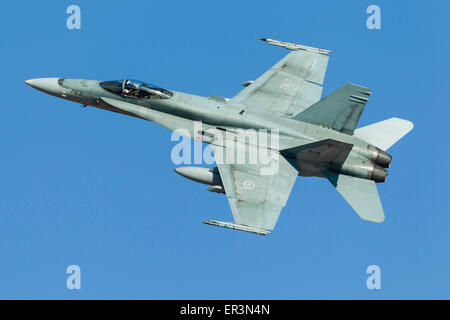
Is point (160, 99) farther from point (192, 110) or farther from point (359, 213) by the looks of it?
point (359, 213)

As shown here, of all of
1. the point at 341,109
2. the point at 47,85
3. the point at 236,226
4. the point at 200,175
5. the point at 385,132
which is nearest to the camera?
the point at 236,226

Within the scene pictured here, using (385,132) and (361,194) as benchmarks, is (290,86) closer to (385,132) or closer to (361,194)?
(385,132)

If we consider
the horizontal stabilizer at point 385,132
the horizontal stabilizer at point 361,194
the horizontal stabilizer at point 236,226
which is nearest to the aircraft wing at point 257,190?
the horizontal stabilizer at point 236,226

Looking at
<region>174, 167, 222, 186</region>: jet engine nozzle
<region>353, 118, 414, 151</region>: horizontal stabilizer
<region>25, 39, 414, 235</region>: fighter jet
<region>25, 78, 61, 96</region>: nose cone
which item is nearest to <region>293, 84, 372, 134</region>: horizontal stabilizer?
<region>25, 39, 414, 235</region>: fighter jet

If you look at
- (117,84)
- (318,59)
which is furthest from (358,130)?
(117,84)

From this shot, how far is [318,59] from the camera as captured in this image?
31.5 meters

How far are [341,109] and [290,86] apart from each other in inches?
125

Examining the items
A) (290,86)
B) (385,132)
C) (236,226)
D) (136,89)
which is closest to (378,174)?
(385,132)

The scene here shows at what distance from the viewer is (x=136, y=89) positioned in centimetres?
2864

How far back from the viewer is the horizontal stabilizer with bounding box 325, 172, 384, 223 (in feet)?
89.7

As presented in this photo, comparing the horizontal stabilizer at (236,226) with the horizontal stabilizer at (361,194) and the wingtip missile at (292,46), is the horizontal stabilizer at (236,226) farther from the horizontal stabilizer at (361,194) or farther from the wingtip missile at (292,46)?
the wingtip missile at (292,46)

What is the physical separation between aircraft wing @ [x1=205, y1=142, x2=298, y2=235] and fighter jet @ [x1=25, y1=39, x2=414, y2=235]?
0.11 ft

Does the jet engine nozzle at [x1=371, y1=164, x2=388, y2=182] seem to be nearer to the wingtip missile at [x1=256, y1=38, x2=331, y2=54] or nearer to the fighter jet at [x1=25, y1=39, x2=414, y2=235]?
the fighter jet at [x1=25, y1=39, x2=414, y2=235]

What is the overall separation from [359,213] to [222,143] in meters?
5.22
